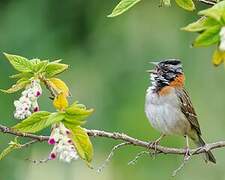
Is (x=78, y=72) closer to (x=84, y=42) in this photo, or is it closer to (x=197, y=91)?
(x=84, y=42)

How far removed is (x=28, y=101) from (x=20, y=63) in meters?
0.14

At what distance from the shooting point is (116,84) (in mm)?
7254

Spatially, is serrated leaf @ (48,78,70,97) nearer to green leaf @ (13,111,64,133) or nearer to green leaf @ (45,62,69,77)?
green leaf @ (45,62,69,77)

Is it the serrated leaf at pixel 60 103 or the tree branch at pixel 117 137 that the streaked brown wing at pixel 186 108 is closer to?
the tree branch at pixel 117 137

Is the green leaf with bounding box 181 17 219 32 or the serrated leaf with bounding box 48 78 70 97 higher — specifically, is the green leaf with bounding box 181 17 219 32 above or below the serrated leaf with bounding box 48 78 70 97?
above

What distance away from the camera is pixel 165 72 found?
4.07m

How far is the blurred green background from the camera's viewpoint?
261 inches

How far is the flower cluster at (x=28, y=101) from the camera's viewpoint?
2.32 meters

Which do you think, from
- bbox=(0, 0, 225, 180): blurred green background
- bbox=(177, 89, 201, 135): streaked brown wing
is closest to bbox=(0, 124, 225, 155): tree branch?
bbox=(177, 89, 201, 135): streaked brown wing

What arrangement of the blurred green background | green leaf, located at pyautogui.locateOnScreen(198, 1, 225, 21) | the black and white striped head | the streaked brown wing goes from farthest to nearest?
1. the blurred green background
2. the streaked brown wing
3. the black and white striped head
4. green leaf, located at pyautogui.locateOnScreen(198, 1, 225, 21)

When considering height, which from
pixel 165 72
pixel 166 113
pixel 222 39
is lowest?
pixel 166 113

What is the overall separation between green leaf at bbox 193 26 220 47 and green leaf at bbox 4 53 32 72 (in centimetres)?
70

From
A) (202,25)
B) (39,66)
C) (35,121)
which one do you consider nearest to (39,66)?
(39,66)

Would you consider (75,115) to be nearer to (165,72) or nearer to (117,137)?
(117,137)
